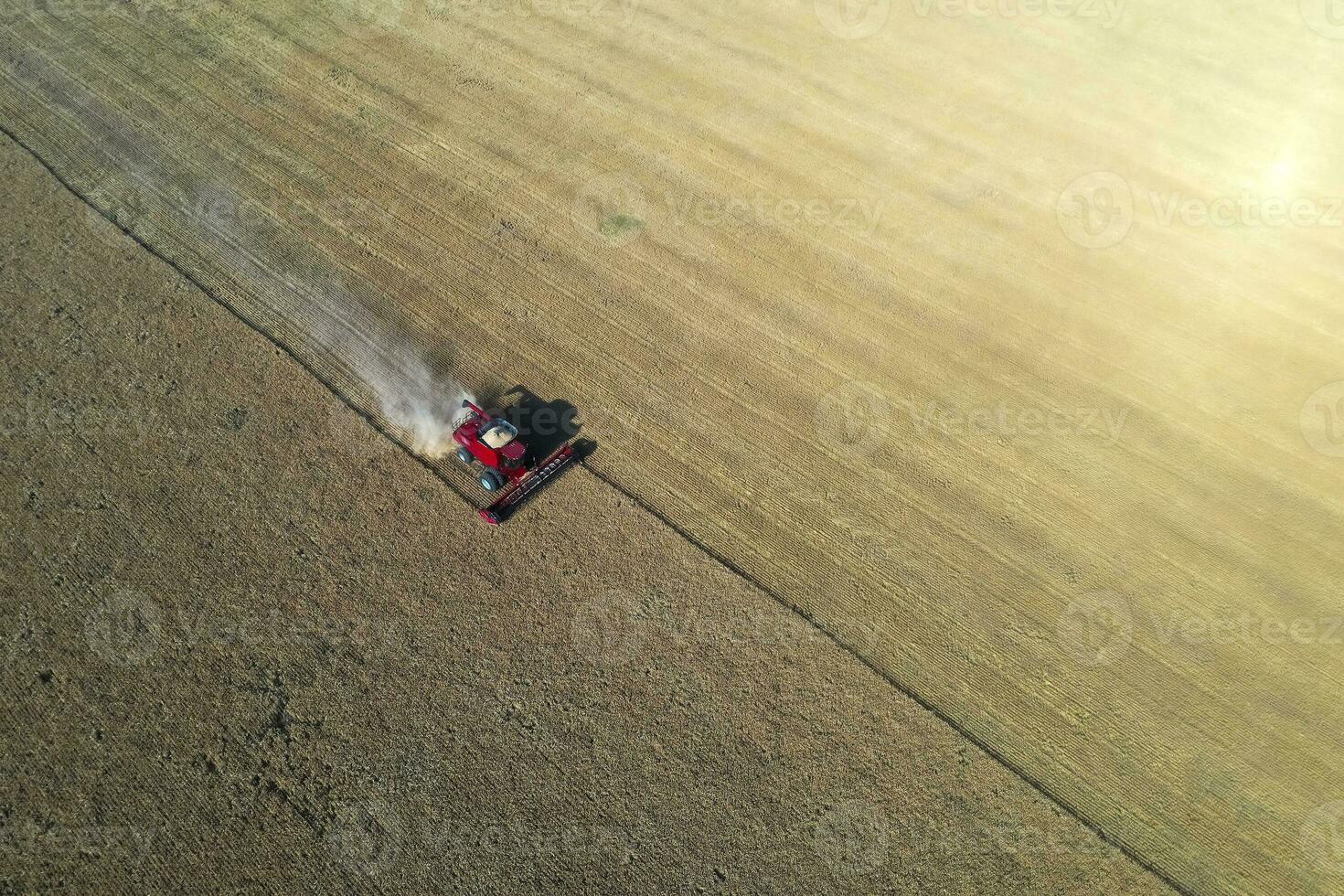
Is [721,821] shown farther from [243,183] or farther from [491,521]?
[243,183]

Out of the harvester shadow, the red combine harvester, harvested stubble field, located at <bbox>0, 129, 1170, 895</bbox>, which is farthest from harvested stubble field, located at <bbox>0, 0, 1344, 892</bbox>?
harvested stubble field, located at <bbox>0, 129, 1170, 895</bbox>

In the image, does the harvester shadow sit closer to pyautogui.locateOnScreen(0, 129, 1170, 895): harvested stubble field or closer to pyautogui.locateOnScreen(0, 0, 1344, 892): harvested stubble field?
pyautogui.locateOnScreen(0, 0, 1344, 892): harvested stubble field

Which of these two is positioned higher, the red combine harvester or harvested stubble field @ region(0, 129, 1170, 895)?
the red combine harvester

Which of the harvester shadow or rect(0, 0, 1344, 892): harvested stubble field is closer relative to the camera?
rect(0, 0, 1344, 892): harvested stubble field

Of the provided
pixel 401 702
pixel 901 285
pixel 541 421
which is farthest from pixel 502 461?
pixel 901 285

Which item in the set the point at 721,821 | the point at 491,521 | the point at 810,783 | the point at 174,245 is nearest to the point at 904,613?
the point at 810,783
